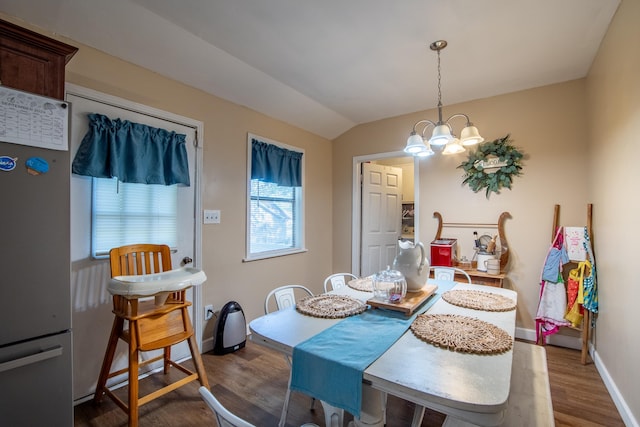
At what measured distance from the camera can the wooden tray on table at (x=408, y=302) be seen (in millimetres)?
1526

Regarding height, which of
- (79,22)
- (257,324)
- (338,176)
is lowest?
(257,324)

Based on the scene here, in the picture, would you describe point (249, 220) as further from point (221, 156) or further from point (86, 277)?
point (86, 277)

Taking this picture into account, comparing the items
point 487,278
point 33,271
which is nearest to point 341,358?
point 33,271

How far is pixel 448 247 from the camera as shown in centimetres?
313

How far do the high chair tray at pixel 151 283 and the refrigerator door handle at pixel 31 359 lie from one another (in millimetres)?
430

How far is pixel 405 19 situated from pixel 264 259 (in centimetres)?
249

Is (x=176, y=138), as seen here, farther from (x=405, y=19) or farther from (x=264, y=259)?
(x=405, y=19)

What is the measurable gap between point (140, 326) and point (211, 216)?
109 centimetres

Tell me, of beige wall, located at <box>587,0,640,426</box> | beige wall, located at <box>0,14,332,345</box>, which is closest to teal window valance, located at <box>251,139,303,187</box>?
beige wall, located at <box>0,14,332,345</box>

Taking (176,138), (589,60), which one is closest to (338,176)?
(176,138)

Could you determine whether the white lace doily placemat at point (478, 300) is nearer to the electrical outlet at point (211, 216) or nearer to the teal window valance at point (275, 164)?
the electrical outlet at point (211, 216)

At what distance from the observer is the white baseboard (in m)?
1.76

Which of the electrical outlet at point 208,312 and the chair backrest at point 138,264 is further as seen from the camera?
the electrical outlet at point 208,312

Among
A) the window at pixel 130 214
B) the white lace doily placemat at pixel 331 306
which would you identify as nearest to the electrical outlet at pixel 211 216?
the window at pixel 130 214
